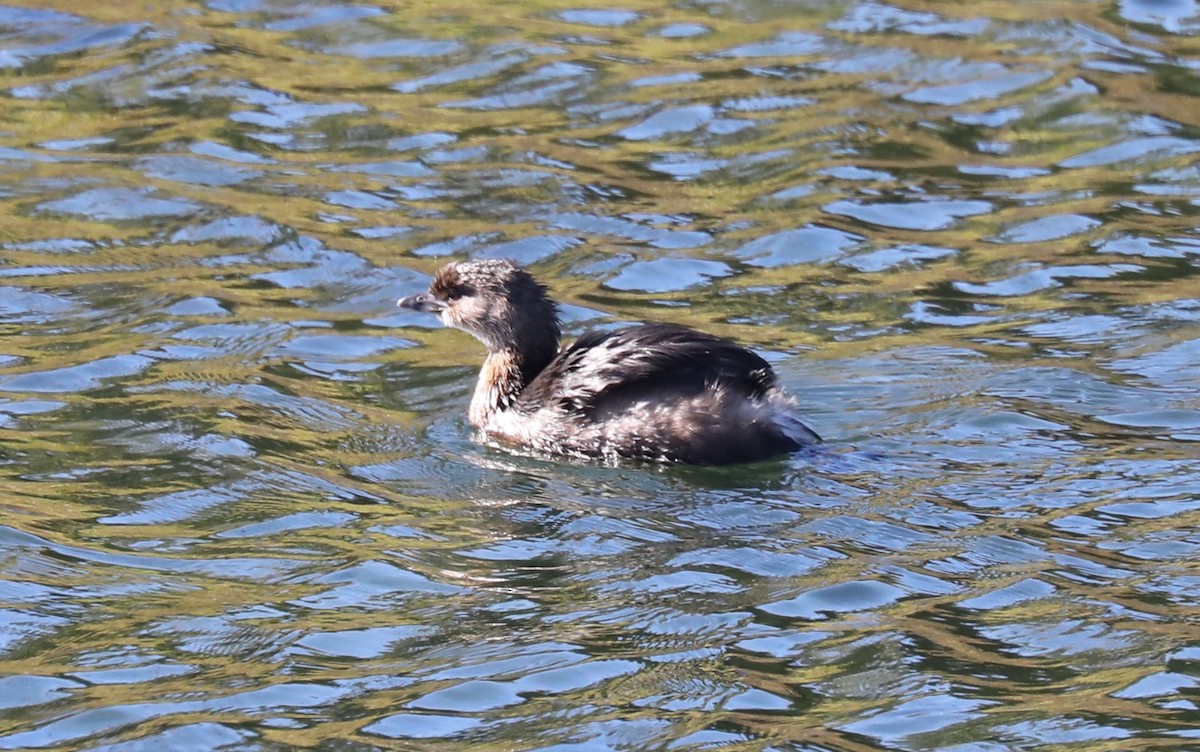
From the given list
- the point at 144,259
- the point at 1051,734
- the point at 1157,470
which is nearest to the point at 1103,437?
the point at 1157,470

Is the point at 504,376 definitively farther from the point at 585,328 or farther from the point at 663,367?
the point at 663,367

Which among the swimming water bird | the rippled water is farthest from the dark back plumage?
the rippled water

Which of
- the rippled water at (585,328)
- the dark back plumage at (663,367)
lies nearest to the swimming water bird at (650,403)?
the dark back plumage at (663,367)

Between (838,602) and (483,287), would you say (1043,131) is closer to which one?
(483,287)

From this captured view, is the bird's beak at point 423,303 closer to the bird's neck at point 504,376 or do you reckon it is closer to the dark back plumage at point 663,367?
the bird's neck at point 504,376

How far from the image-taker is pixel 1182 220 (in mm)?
11469

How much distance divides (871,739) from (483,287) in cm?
442

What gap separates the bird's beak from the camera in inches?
387

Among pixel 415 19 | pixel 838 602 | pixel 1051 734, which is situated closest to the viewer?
pixel 1051 734

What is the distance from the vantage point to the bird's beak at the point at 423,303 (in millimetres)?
9828

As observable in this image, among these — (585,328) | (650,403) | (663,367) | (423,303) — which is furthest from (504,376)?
(663,367)

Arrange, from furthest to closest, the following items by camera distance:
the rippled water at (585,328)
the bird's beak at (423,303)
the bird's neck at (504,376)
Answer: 1. the bird's beak at (423,303)
2. the bird's neck at (504,376)
3. the rippled water at (585,328)

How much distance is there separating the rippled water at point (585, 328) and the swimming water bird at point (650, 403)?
0.15 m

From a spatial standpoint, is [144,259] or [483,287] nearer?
[483,287]
